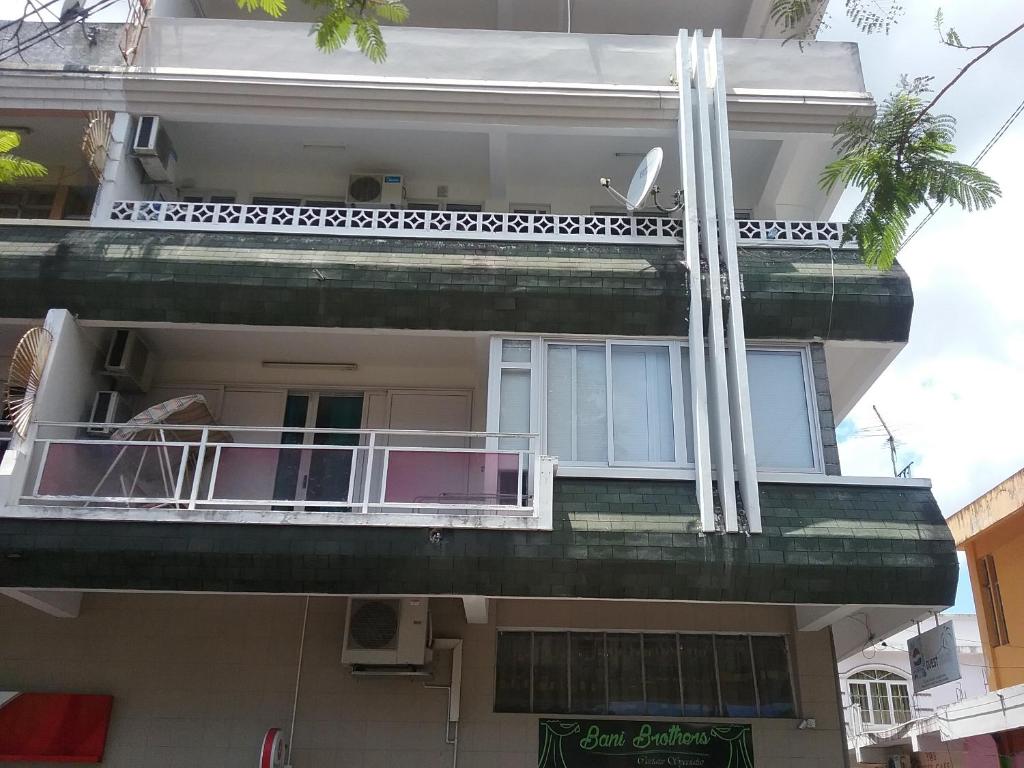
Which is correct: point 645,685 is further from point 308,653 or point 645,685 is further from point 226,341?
point 226,341

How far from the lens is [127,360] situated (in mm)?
11289

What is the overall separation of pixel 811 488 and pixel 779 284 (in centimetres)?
250

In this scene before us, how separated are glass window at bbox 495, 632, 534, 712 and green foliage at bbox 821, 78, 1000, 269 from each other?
6929mm

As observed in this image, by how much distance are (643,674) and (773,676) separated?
5.12ft


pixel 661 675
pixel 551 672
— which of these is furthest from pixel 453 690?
pixel 661 675

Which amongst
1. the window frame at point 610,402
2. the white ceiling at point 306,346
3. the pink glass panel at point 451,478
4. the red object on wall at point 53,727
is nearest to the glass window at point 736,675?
the window frame at point 610,402

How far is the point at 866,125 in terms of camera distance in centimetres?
578

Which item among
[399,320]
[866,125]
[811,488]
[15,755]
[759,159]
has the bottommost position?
[15,755]

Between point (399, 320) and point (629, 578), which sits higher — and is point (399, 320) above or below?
above

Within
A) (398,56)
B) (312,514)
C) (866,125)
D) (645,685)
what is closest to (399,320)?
(312,514)

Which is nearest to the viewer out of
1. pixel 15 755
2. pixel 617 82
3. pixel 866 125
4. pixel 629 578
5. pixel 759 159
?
pixel 866 125

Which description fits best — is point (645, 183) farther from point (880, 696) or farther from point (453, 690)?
point (880, 696)

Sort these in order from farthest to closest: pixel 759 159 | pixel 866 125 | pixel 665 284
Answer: pixel 759 159
pixel 665 284
pixel 866 125

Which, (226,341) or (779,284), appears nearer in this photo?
(779,284)
